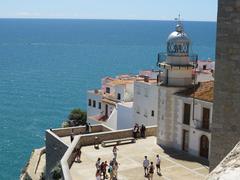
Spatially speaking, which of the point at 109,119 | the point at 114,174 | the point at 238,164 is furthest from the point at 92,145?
the point at 238,164

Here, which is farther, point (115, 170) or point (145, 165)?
point (145, 165)

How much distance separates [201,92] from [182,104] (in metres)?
1.37

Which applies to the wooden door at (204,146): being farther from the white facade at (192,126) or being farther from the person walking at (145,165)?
the person walking at (145,165)

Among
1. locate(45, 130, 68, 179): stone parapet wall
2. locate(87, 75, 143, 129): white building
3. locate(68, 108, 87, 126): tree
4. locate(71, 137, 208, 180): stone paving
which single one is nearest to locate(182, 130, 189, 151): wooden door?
locate(71, 137, 208, 180): stone paving

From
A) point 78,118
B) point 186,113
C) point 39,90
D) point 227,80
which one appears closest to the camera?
point 227,80

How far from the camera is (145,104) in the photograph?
128 ft

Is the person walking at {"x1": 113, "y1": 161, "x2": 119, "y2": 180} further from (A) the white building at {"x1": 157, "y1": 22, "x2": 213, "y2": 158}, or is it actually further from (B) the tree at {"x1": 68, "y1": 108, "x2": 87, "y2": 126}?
(B) the tree at {"x1": 68, "y1": 108, "x2": 87, "y2": 126}

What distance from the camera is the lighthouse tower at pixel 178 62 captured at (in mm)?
28500

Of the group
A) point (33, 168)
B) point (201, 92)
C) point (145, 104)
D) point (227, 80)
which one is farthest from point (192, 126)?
point (33, 168)

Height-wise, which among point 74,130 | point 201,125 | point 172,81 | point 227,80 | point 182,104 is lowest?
point 74,130

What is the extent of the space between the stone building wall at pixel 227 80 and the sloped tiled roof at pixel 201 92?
534 inches

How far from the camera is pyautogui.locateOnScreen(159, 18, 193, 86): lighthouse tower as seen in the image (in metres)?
28.5

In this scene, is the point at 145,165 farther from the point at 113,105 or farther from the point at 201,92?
the point at 113,105

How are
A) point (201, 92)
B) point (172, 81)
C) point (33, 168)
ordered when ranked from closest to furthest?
1. point (201, 92)
2. point (172, 81)
3. point (33, 168)
